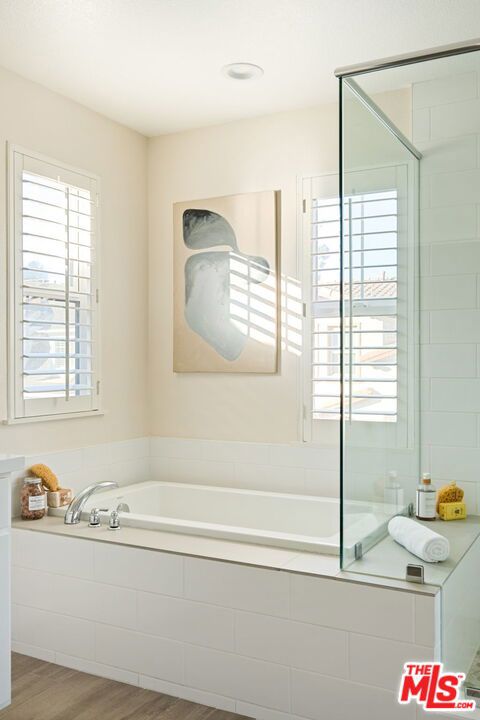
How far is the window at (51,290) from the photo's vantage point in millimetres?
3207

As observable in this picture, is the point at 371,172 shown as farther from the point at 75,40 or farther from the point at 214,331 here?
the point at 214,331

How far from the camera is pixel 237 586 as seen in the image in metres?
2.47

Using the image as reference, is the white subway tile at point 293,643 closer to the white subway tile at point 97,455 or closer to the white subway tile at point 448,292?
the white subway tile at point 448,292

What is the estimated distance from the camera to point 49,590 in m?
2.88

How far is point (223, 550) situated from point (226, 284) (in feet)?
5.63

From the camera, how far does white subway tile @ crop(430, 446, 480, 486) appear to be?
7.66 feet

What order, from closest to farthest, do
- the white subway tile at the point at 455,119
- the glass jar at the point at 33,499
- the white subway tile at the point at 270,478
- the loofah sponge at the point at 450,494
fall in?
the white subway tile at the point at 455,119, the loofah sponge at the point at 450,494, the glass jar at the point at 33,499, the white subway tile at the point at 270,478

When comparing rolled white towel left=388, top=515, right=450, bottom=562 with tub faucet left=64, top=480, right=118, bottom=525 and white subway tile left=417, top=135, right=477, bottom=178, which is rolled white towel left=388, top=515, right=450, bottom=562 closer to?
white subway tile left=417, top=135, right=477, bottom=178

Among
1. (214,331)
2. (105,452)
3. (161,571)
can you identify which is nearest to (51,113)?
(214,331)

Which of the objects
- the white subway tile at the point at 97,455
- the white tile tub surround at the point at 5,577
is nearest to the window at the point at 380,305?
the white tile tub surround at the point at 5,577

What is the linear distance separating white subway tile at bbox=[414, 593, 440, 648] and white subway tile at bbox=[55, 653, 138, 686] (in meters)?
1.15

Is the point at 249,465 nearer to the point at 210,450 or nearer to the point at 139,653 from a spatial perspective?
the point at 210,450

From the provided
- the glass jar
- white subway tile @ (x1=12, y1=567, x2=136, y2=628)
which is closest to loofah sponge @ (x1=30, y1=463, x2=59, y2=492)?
the glass jar

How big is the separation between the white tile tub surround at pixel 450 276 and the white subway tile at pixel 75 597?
129 cm
